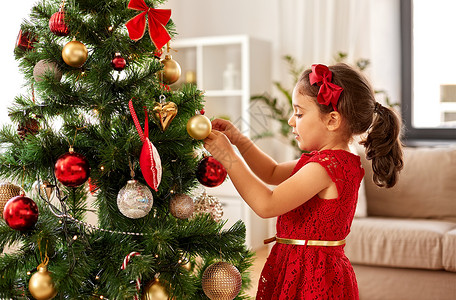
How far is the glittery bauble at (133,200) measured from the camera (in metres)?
1.05

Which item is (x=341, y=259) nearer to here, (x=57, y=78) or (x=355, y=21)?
(x=57, y=78)

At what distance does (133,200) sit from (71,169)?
134 millimetres

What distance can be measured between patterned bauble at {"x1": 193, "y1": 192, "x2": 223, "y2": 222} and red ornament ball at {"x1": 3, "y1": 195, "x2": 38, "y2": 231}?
36cm

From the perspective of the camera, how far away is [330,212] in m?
1.37

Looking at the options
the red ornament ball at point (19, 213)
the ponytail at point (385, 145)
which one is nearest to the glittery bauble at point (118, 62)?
the red ornament ball at point (19, 213)

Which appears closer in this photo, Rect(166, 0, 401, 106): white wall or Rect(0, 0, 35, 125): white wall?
Rect(0, 0, 35, 125): white wall

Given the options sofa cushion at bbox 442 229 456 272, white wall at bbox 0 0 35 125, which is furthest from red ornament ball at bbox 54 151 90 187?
sofa cushion at bbox 442 229 456 272

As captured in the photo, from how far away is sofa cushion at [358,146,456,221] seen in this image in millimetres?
2833

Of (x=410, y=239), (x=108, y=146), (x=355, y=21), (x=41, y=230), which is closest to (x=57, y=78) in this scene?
(x=108, y=146)

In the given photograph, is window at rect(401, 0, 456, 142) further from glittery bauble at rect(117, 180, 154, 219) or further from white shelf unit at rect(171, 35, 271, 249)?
glittery bauble at rect(117, 180, 154, 219)

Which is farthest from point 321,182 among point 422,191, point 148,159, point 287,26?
point 287,26

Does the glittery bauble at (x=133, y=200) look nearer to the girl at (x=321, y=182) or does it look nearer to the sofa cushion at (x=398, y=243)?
the girl at (x=321, y=182)

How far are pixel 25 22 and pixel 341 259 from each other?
971 mm

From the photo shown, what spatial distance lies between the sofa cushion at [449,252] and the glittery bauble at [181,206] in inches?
67.8
